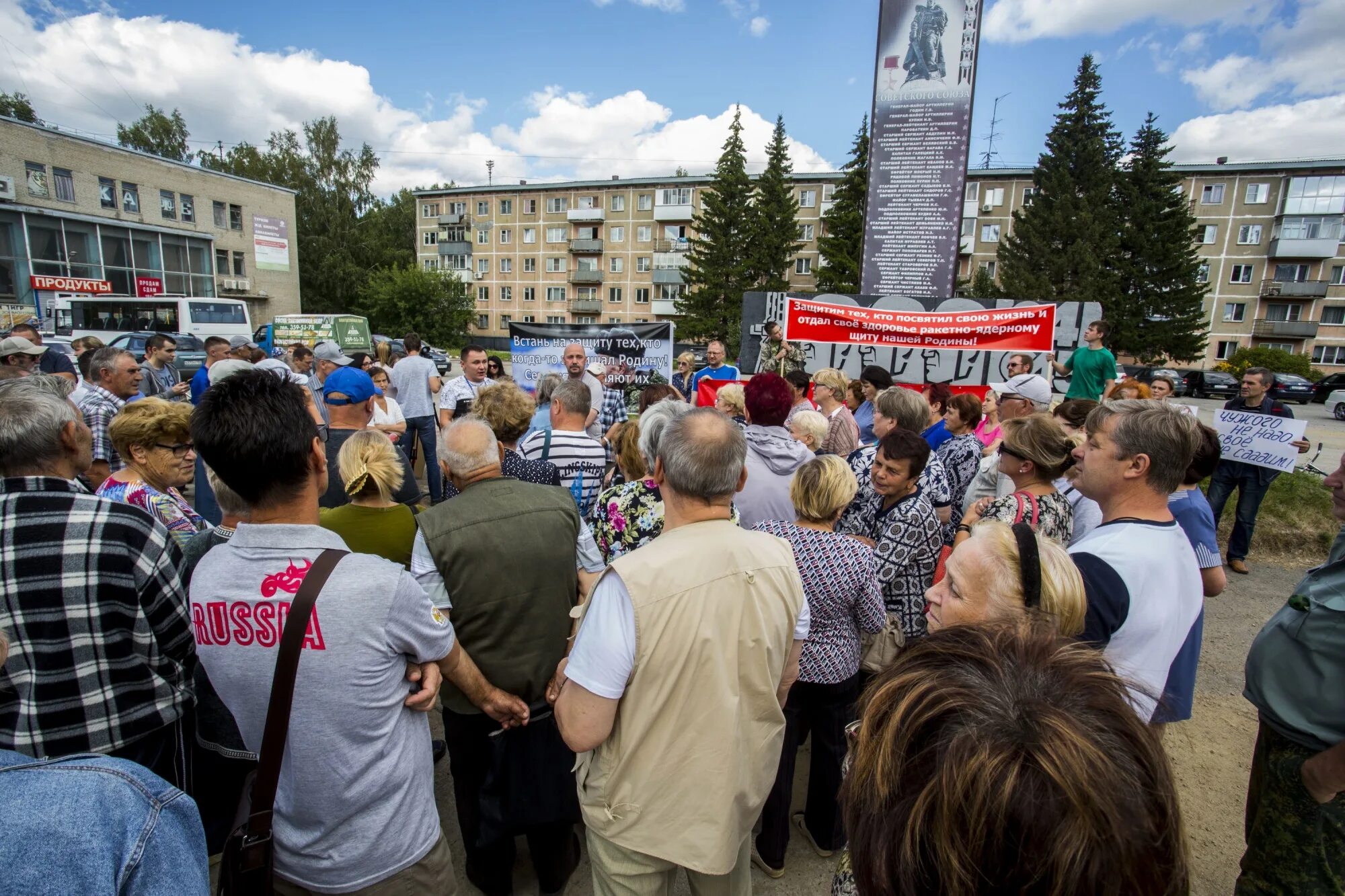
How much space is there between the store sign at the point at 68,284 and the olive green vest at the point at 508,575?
131 ft

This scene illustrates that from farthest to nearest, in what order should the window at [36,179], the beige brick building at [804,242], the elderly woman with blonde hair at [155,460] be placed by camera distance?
the beige brick building at [804,242] < the window at [36,179] < the elderly woman with blonde hair at [155,460]

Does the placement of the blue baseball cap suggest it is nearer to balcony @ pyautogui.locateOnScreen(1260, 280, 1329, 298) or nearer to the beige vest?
the beige vest

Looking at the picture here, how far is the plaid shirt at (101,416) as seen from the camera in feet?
14.4

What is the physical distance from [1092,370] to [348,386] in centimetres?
819

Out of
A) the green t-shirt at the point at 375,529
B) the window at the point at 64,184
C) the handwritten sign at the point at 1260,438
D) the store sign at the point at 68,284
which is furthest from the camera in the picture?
the window at the point at 64,184

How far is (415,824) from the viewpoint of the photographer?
67.6 inches

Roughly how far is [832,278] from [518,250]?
3668 centimetres

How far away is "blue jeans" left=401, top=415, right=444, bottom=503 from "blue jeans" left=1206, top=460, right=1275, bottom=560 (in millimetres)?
8112

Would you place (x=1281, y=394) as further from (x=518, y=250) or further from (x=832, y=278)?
(x=518, y=250)

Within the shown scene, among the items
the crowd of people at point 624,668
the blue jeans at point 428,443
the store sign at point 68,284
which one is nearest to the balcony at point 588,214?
the store sign at point 68,284

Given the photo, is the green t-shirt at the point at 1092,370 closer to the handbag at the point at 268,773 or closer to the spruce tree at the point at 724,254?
the handbag at the point at 268,773

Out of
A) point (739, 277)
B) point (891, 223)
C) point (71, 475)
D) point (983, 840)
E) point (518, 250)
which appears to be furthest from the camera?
point (518, 250)

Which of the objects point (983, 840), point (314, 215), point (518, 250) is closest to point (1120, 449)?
point (983, 840)

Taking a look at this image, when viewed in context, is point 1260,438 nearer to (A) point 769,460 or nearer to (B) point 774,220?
(A) point 769,460
